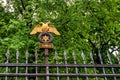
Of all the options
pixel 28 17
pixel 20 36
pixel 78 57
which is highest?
pixel 28 17

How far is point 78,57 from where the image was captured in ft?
23.5

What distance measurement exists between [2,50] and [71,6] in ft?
7.82

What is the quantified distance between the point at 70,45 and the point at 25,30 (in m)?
1.46

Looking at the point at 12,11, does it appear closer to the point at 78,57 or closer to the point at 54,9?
the point at 54,9

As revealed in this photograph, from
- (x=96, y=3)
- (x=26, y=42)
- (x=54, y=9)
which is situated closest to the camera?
Answer: (x=26, y=42)

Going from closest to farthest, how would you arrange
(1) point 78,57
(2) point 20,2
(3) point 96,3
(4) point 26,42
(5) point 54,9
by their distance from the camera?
(1) point 78,57
(4) point 26,42
(5) point 54,9
(3) point 96,3
(2) point 20,2

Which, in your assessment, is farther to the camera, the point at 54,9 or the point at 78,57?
the point at 54,9

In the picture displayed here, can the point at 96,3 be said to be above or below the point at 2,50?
above

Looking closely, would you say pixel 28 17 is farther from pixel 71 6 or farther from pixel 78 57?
Answer: pixel 78 57

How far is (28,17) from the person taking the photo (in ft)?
28.6

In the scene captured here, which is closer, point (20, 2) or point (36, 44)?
point (36, 44)

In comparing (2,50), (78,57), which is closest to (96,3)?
(78,57)

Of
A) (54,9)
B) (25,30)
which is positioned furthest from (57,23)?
(25,30)

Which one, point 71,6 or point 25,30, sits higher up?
point 71,6
